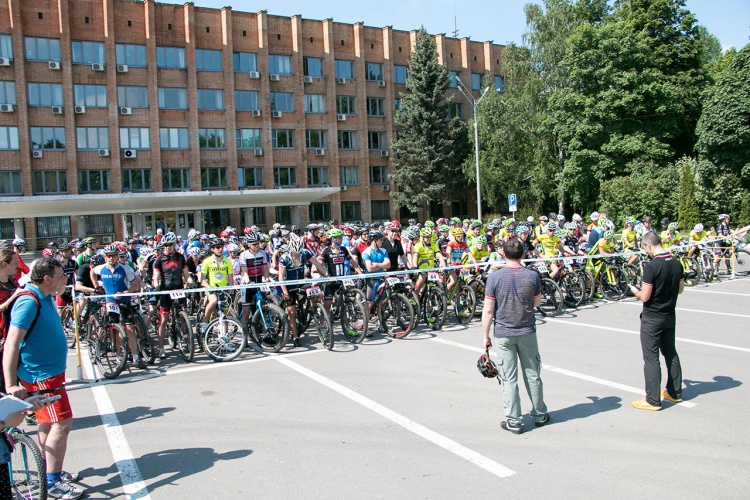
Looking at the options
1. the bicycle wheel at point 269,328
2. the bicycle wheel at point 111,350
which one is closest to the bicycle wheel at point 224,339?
the bicycle wheel at point 269,328

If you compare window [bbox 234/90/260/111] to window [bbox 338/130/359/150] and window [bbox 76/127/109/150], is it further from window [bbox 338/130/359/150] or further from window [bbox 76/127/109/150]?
window [bbox 76/127/109/150]

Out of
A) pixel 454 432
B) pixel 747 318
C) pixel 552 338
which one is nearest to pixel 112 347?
pixel 454 432

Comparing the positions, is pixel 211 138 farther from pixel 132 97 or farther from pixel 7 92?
pixel 7 92

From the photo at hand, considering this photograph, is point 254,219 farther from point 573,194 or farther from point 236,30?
point 573,194

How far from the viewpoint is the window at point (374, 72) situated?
4719cm

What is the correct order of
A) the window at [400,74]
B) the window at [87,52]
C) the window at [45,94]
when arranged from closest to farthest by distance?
the window at [45,94] → the window at [87,52] → the window at [400,74]

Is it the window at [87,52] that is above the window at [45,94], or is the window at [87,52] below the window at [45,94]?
above

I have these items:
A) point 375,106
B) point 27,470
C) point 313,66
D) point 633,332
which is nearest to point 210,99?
point 313,66

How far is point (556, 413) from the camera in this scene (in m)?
6.13

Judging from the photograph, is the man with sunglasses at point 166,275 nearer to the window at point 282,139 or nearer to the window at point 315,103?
the window at point 282,139

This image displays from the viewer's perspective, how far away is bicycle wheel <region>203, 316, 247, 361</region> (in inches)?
366

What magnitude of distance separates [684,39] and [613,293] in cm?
3314

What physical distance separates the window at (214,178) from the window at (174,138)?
2.20 m

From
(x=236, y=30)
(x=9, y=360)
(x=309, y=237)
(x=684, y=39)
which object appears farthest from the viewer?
(x=236, y=30)
